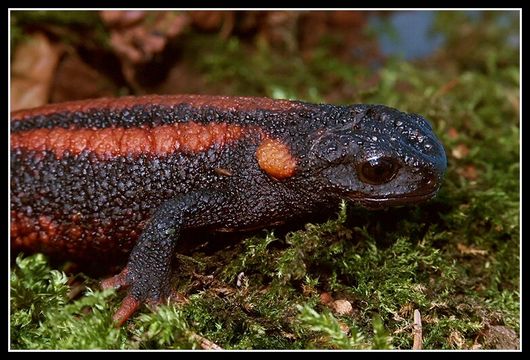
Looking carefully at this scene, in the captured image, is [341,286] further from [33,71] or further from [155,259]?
[33,71]

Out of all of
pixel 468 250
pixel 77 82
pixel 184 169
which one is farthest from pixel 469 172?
pixel 77 82

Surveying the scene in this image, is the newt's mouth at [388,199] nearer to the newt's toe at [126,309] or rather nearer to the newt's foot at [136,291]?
the newt's foot at [136,291]

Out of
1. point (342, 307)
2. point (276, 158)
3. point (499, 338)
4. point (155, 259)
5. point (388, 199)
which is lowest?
point (499, 338)

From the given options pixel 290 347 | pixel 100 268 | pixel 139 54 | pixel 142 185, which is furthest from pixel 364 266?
pixel 139 54

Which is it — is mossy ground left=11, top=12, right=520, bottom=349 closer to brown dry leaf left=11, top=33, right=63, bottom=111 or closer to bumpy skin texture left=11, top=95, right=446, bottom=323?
bumpy skin texture left=11, top=95, right=446, bottom=323

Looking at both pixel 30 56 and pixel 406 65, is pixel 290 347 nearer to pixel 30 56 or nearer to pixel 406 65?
pixel 30 56

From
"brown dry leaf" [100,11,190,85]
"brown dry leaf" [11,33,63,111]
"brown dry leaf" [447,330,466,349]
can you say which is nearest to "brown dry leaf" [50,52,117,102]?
"brown dry leaf" [11,33,63,111]

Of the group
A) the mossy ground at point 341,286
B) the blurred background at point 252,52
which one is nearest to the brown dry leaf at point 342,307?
the mossy ground at point 341,286
